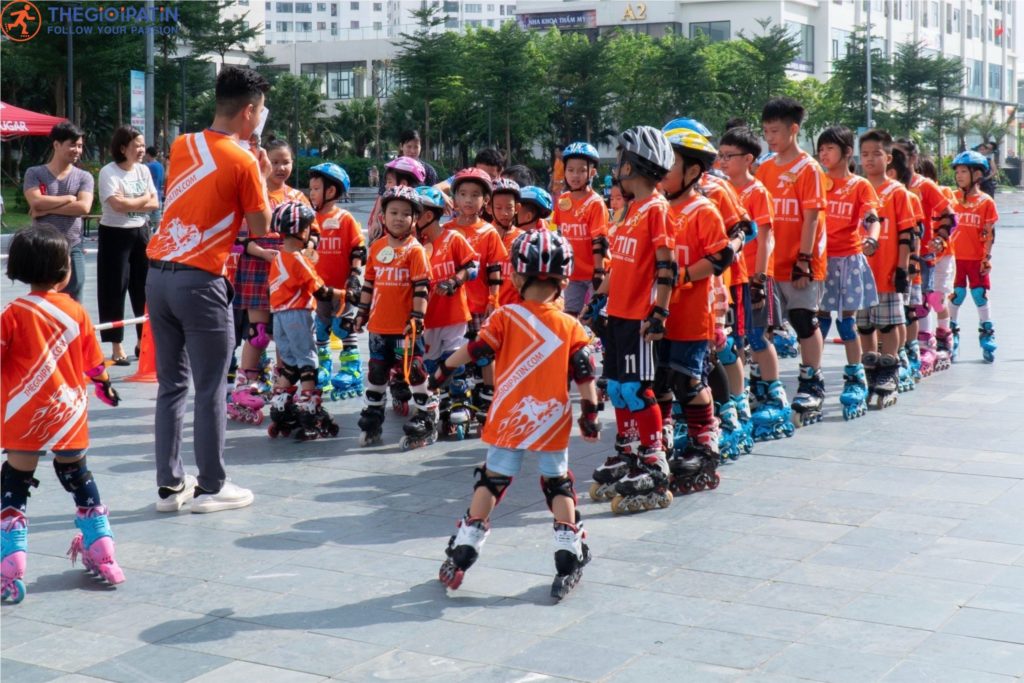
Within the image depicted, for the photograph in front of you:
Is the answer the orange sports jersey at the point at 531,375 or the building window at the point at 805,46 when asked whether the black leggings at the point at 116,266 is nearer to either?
the orange sports jersey at the point at 531,375

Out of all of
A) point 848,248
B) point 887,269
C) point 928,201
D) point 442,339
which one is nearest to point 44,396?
point 442,339

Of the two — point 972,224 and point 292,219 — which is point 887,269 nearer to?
point 972,224

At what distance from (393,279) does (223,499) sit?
214 centimetres

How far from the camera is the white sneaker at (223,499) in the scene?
6305 millimetres

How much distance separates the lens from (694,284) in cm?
677

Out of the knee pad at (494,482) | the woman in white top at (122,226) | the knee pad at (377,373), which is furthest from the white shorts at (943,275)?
the knee pad at (494,482)

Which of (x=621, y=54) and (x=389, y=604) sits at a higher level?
(x=621, y=54)

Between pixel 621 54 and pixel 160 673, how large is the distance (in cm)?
5780

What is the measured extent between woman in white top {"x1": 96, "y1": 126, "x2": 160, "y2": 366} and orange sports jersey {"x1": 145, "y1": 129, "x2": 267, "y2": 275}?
477 cm

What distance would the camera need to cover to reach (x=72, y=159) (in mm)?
10711

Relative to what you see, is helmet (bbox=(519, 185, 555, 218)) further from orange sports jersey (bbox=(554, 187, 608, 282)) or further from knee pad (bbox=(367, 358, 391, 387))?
knee pad (bbox=(367, 358, 391, 387))

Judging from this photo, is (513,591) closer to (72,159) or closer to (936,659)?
(936,659)

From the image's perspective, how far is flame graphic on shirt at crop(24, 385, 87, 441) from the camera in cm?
500

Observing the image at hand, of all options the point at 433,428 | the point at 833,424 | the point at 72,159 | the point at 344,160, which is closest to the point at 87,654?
the point at 433,428
